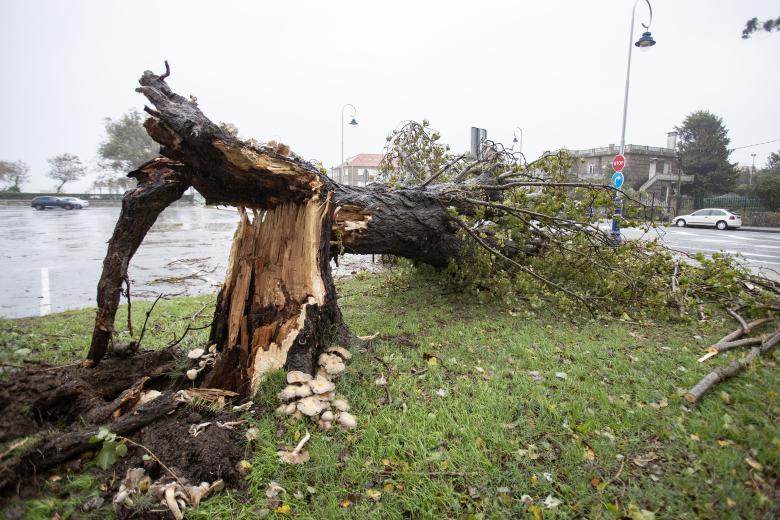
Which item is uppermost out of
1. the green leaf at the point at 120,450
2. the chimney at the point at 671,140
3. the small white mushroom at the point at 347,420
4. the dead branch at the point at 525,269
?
the chimney at the point at 671,140

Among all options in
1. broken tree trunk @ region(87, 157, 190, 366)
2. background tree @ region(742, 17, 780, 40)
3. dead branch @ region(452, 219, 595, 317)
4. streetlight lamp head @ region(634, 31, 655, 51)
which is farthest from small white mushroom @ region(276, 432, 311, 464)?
streetlight lamp head @ region(634, 31, 655, 51)

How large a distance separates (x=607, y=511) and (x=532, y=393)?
93cm

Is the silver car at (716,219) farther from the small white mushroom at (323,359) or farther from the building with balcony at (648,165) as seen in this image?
the small white mushroom at (323,359)

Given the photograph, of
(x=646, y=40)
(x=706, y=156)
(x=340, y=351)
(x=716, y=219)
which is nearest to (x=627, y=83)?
(x=646, y=40)

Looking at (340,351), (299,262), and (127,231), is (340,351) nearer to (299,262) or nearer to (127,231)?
(299,262)

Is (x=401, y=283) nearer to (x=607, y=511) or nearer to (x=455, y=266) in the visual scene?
(x=455, y=266)

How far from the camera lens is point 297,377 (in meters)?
2.54

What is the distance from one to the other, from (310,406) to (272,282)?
3.47ft

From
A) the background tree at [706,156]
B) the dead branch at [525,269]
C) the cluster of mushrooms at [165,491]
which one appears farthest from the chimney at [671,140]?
the cluster of mushrooms at [165,491]

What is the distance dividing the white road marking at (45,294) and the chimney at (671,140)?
48.9m

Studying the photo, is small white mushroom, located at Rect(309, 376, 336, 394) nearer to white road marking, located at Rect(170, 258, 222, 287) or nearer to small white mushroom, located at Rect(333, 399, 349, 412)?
small white mushroom, located at Rect(333, 399, 349, 412)

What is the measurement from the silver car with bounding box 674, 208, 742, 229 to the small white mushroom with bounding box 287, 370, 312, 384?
27700 millimetres

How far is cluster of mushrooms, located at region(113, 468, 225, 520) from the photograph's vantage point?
5.71 ft

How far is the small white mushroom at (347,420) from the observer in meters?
2.31
